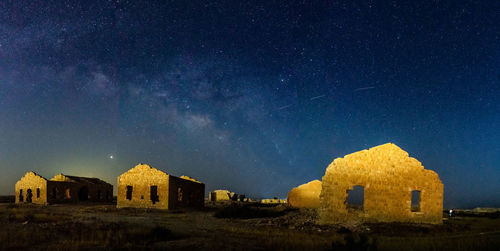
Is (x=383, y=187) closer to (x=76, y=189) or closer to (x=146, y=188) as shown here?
(x=146, y=188)

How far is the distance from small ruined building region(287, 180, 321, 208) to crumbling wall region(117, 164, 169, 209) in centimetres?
1224

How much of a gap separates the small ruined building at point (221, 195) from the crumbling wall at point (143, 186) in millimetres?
24835

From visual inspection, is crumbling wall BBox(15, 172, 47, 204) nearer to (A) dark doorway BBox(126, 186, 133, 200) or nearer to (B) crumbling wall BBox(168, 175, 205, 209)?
(A) dark doorway BBox(126, 186, 133, 200)

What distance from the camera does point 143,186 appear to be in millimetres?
27359

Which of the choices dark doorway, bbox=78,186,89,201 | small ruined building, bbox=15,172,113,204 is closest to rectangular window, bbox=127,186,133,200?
small ruined building, bbox=15,172,113,204

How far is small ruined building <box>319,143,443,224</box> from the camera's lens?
15.1 m

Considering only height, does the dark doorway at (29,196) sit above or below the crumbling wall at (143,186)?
below

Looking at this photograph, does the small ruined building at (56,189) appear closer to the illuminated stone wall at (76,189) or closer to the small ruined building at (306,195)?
the illuminated stone wall at (76,189)

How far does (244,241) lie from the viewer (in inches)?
417

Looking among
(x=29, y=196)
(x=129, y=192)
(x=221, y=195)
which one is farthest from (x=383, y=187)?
(x=221, y=195)

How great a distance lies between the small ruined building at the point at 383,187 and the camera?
1509cm

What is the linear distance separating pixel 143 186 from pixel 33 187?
15.9m

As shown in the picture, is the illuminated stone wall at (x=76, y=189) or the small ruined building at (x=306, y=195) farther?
the illuminated stone wall at (x=76, y=189)

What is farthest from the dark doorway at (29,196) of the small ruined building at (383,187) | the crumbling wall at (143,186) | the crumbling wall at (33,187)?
the small ruined building at (383,187)
